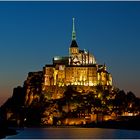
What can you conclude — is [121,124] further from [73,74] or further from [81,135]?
[81,135]

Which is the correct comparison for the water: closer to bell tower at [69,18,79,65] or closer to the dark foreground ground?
the dark foreground ground

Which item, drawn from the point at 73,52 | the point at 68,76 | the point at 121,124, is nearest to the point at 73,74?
the point at 68,76

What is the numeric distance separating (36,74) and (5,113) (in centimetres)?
786

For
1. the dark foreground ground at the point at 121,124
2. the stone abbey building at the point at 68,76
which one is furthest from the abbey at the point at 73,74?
the dark foreground ground at the point at 121,124

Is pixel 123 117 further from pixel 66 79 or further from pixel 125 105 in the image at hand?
pixel 66 79

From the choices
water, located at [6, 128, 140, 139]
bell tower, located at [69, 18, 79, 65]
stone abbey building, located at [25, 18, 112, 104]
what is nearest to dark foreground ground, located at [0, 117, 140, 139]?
stone abbey building, located at [25, 18, 112, 104]

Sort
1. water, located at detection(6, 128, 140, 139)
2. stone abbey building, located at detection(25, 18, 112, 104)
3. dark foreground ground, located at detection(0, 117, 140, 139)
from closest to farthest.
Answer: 1. water, located at detection(6, 128, 140, 139)
2. dark foreground ground, located at detection(0, 117, 140, 139)
3. stone abbey building, located at detection(25, 18, 112, 104)

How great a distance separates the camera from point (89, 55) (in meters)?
92.8

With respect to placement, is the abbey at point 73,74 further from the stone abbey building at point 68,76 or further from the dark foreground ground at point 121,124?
the dark foreground ground at point 121,124

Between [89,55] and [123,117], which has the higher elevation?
[89,55]

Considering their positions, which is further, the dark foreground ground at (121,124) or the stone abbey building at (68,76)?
the stone abbey building at (68,76)

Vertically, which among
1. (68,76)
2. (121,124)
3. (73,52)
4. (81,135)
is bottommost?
(81,135)

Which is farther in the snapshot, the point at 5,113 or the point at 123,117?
Result: the point at 5,113

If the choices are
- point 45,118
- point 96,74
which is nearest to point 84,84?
point 96,74
